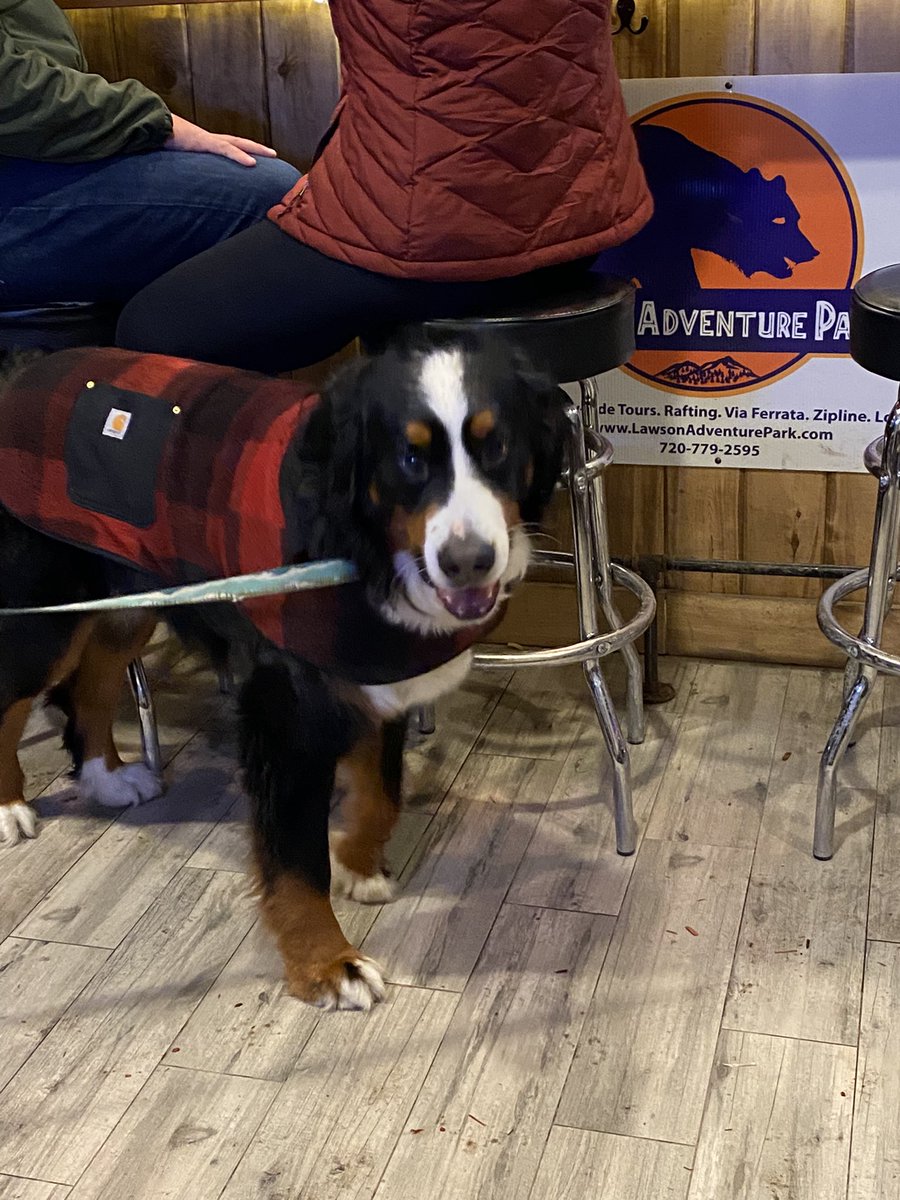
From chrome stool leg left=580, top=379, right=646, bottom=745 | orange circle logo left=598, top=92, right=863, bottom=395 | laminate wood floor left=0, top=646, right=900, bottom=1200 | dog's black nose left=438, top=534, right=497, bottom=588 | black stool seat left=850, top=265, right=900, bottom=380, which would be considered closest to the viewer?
dog's black nose left=438, top=534, right=497, bottom=588

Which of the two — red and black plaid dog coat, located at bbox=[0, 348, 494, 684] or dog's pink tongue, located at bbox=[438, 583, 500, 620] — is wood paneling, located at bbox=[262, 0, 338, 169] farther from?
dog's pink tongue, located at bbox=[438, 583, 500, 620]

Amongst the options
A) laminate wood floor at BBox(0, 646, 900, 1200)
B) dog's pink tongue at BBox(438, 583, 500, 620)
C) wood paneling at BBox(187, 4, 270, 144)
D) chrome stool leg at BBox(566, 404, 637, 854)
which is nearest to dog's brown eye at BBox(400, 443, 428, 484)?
dog's pink tongue at BBox(438, 583, 500, 620)

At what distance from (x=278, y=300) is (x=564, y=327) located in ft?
1.21

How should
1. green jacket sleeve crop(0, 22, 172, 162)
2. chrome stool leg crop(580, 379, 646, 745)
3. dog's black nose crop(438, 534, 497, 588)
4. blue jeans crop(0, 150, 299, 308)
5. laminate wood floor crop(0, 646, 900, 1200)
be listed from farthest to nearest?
chrome stool leg crop(580, 379, 646, 745) → blue jeans crop(0, 150, 299, 308) → green jacket sleeve crop(0, 22, 172, 162) → laminate wood floor crop(0, 646, 900, 1200) → dog's black nose crop(438, 534, 497, 588)

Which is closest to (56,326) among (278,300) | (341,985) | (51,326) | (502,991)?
(51,326)

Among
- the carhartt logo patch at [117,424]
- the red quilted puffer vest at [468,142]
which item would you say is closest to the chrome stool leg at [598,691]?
the red quilted puffer vest at [468,142]

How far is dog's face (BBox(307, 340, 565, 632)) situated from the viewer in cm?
139

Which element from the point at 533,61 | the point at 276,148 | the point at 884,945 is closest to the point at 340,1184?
the point at 884,945

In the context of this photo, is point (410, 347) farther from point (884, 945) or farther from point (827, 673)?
point (827, 673)

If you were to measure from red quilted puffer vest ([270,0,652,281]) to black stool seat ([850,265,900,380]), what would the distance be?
332mm

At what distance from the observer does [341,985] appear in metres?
1.72

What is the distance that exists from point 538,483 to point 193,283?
56 cm

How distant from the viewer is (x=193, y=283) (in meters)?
1.76

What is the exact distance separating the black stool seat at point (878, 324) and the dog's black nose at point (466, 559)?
605 millimetres
